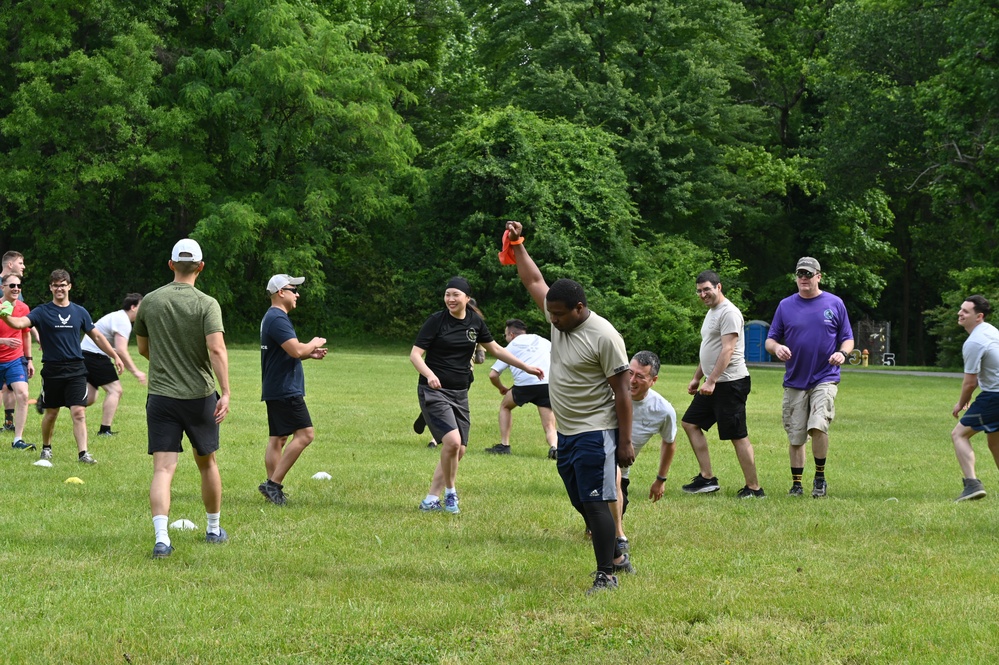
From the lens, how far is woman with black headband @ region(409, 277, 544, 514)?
941cm

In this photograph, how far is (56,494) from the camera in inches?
384

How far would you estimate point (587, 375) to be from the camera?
6.71m

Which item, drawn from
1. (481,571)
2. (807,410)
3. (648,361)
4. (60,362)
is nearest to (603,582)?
(481,571)

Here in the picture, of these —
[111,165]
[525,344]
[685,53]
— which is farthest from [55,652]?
[685,53]

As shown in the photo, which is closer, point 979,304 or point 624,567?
point 624,567

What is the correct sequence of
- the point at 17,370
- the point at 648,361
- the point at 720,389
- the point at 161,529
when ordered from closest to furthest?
the point at 161,529, the point at 648,361, the point at 720,389, the point at 17,370

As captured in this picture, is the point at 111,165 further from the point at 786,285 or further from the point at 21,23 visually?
the point at 786,285

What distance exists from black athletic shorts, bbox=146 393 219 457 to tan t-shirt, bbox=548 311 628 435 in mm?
2449

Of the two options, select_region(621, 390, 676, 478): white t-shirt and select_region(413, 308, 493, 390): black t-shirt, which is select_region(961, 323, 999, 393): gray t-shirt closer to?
select_region(621, 390, 676, 478): white t-shirt

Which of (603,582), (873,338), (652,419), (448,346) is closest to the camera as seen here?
(603,582)

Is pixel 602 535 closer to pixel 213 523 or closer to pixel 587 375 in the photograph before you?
pixel 587 375

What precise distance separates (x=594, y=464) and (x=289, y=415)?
3.83 meters

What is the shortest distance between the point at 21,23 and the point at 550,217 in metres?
20.3

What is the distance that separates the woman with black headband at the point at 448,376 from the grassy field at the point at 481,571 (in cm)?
40
